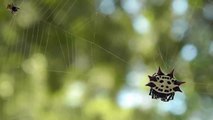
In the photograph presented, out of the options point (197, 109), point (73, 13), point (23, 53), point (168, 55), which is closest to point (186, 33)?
point (168, 55)

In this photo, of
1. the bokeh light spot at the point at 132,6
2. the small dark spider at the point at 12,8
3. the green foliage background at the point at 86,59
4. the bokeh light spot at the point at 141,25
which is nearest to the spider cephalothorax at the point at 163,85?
the green foliage background at the point at 86,59

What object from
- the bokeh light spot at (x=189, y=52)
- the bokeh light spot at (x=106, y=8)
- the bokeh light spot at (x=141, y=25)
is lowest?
the bokeh light spot at (x=189, y=52)

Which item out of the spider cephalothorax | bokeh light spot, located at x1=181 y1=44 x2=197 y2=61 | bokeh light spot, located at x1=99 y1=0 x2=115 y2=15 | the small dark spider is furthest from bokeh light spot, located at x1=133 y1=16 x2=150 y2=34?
the small dark spider

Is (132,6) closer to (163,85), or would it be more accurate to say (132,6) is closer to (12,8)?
(163,85)

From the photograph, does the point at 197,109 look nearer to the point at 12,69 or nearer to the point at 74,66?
the point at 74,66

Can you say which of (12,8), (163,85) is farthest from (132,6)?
(12,8)

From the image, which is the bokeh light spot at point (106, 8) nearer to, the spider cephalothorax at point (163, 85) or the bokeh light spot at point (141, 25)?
the bokeh light spot at point (141, 25)
